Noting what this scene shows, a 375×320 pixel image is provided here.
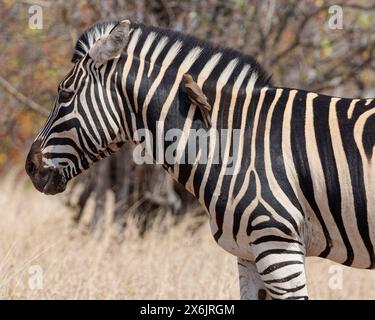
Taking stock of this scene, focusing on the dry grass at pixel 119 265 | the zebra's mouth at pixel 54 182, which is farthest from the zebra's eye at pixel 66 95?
the dry grass at pixel 119 265

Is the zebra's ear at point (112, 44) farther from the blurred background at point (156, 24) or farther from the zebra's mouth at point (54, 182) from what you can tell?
the blurred background at point (156, 24)

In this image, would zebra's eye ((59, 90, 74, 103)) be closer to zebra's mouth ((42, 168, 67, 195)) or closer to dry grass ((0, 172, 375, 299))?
zebra's mouth ((42, 168, 67, 195))

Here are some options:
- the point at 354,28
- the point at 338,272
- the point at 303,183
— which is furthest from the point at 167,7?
the point at 303,183

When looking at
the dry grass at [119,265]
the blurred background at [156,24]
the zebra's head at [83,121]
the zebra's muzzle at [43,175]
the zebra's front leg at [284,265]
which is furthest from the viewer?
the blurred background at [156,24]

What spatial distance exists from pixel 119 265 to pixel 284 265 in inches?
165

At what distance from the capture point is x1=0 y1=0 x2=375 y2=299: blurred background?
30.3ft

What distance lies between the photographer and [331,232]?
15.4 ft

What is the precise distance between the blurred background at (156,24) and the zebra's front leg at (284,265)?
153 inches

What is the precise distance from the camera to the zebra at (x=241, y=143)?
460 centimetres

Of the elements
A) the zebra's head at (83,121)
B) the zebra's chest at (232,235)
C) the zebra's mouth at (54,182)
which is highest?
the zebra's head at (83,121)

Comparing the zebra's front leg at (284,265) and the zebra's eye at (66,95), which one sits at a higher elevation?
the zebra's eye at (66,95)

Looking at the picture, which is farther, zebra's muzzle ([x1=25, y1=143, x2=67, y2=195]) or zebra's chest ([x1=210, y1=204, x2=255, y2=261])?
zebra's muzzle ([x1=25, y1=143, x2=67, y2=195])

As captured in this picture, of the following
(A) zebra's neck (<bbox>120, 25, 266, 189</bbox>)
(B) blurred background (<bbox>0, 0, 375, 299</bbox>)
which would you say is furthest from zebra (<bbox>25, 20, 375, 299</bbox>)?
(B) blurred background (<bbox>0, 0, 375, 299</bbox>)
